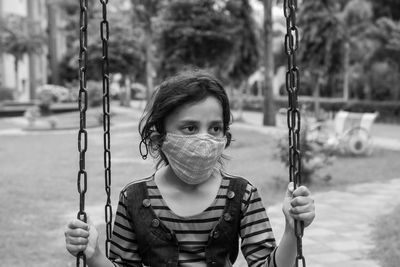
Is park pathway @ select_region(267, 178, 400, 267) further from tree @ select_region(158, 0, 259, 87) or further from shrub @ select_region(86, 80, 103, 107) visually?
shrub @ select_region(86, 80, 103, 107)

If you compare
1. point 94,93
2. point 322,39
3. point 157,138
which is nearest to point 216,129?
point 157,138

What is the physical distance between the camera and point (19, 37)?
111 feet

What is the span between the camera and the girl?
1.85 m

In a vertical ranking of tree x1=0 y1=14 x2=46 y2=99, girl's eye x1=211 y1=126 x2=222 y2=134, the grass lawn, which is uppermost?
tree x1=0 y1=14 x2=46 y2=99

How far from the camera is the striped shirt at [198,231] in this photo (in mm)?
1855

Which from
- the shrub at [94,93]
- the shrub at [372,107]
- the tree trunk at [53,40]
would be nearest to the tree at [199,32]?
the shrub at [372,107]

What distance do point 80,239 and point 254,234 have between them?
0.58 meters

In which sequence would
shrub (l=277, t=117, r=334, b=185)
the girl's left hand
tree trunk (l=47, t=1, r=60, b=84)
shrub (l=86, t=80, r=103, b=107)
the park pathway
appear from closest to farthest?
the girl's left hand < the park pathway < shrub (l=277, t=117, r=334, b=185) < shrub (l=86, t=80, r=103, b=107) < tree trunk (l=47, t=1, r=60, b=84)

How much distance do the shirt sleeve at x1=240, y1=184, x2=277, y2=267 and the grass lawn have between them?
2.23 m

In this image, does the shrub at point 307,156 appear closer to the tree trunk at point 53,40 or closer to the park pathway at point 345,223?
the park pathway at point 345,223

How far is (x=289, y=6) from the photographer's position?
1.97m

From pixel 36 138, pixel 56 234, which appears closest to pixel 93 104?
pixel 36 138

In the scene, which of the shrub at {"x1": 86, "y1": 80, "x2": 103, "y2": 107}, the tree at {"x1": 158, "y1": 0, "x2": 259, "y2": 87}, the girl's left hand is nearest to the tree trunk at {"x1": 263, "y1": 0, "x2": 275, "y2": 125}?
the tree at {"x1": 158, "y1": 0, "x2": 259, "y2": 87}

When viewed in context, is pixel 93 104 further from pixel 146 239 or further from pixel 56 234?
pixel 146 239
